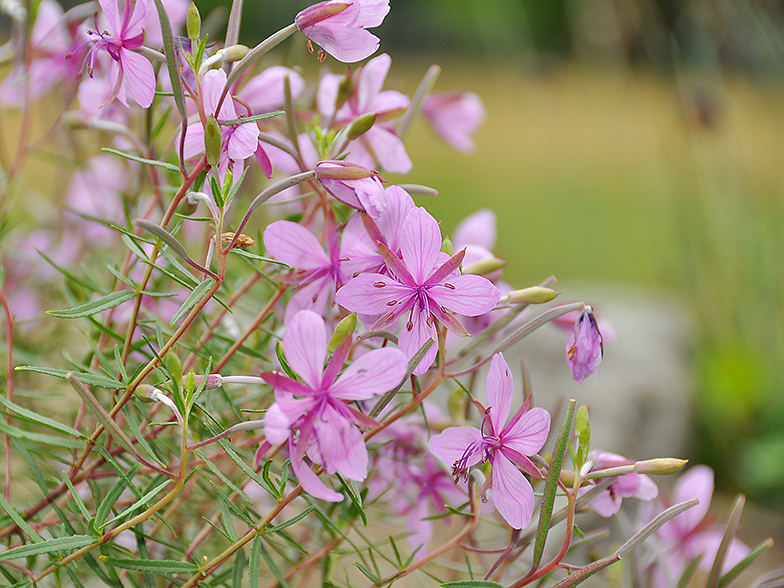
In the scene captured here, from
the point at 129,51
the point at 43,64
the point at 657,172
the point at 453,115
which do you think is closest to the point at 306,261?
the point at 129,51

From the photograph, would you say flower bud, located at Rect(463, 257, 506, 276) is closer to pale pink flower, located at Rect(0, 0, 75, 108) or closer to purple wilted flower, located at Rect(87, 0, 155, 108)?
purple wilted flower, located at Rect(87, 0, 155, 108)

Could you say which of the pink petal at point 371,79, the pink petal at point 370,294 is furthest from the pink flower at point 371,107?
the pink petal at point 370,294

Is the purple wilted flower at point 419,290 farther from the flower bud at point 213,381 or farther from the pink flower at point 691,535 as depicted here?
the pink flower at point 691,535

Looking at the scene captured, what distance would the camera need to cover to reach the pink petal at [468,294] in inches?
10.0

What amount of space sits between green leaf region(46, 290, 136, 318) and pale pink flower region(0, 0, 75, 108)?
0.27 m

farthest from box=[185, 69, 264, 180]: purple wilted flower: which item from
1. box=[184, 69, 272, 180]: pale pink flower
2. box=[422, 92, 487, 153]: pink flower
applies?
box=[422, 92, 487, 153]: pink flower

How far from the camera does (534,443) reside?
0.87ft

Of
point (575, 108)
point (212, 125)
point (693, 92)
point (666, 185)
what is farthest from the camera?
point (575, 108)

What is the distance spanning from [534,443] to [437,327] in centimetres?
6

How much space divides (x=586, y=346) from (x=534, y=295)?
0.03 m

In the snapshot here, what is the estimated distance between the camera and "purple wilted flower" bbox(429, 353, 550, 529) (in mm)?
263

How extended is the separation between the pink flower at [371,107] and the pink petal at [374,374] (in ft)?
0.48

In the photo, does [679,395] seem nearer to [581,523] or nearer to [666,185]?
[581,523]

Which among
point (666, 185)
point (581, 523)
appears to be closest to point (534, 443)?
point (581, 523)
